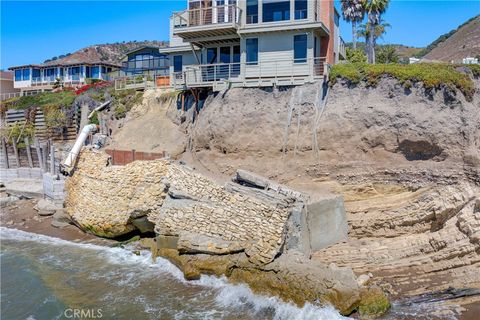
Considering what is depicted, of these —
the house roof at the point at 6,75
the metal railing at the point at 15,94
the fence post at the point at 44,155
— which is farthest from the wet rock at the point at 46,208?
the house roof at the point at 6,75

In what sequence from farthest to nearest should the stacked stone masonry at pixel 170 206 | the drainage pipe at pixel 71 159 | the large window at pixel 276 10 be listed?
the drainage pipe at pixel 71 159
the large window at pixel 276 10
the stacked stone masonry at pixel 170 206

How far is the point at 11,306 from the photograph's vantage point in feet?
58.1

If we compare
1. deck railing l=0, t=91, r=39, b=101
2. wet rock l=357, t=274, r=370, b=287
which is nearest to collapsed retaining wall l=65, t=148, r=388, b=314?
wet rock l=357, t=274, r=370, b=287

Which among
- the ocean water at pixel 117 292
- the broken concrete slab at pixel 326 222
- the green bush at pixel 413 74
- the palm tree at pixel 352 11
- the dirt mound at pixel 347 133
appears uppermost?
the palm tree at pixel 352 11

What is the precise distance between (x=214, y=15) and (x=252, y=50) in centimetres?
331

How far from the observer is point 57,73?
6022 cm

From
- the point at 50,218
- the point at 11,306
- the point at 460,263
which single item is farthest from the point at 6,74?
the point at 460,263

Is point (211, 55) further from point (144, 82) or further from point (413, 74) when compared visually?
point (413, 74)

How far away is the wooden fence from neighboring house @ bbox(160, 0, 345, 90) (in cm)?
530

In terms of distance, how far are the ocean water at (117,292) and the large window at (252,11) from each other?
14.8 metres

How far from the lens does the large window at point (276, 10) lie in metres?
25.8

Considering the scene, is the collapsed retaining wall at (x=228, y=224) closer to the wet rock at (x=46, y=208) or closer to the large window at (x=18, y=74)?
the wet rock at (x=46, y=208)

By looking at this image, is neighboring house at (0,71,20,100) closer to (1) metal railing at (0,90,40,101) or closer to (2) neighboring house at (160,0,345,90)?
(1) metal railing at (0,90,40,101)

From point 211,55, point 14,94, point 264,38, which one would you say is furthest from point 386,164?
point 14,94
